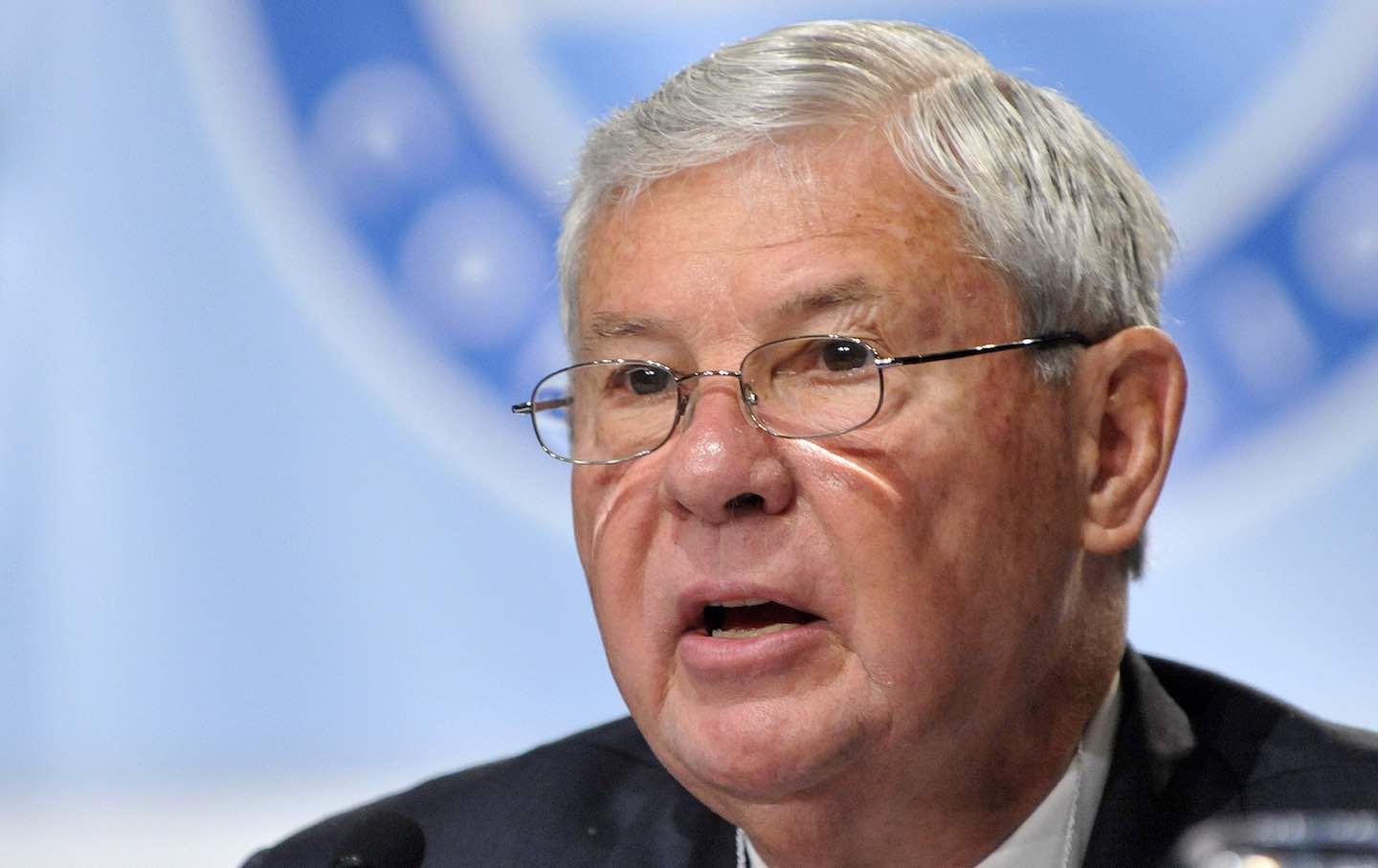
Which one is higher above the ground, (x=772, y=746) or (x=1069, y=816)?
(x=772, y=746)

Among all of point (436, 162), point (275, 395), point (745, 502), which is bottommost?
point (745, 502)

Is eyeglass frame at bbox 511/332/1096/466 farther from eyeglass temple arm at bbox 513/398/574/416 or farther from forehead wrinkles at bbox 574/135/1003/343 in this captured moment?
eyeglass temple arm at bbox 513/398/574/416

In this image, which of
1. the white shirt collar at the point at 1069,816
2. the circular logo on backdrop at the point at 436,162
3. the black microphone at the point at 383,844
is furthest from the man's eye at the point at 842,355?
the circular logo on backdrop at the point at 436,162

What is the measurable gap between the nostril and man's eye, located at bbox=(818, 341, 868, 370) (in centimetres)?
18

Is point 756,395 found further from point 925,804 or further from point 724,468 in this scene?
point 925,804

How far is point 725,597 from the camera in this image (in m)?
1.64

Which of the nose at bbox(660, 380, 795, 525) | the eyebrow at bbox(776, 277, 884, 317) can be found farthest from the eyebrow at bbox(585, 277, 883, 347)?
the nose at bbox(660, 380, 795, 525)

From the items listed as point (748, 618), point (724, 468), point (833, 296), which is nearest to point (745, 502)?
point (724, 468)

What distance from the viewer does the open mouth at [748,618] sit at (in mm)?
1653

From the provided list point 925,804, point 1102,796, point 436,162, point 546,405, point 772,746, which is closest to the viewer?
point 772,746

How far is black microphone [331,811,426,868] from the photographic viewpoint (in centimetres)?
171

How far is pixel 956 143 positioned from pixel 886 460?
40 centimetres

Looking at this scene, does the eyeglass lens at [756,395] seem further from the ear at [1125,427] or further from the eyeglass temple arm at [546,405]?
the ear at [1125,427]

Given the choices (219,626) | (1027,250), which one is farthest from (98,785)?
(1027,250)
